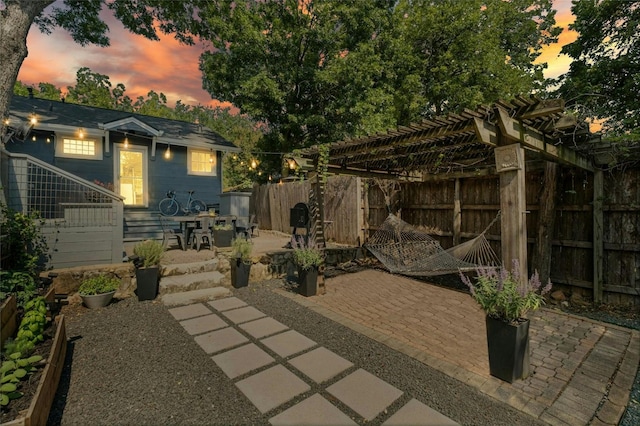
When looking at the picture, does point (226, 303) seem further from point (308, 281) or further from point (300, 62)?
point (300, 62)

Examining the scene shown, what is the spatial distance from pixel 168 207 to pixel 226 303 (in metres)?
5.77

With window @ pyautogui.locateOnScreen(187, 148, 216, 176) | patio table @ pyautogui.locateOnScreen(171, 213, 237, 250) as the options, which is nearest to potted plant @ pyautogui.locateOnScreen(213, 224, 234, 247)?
patio table @ pyautogui.locateOnScreen(171, 213, 237, 250)

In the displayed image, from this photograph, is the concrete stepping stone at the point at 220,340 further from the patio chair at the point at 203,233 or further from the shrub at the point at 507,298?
the patio chair at the point at 203,233

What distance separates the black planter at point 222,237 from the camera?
6145 millimetres

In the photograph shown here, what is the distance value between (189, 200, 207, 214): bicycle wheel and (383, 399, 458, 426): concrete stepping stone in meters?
8.32

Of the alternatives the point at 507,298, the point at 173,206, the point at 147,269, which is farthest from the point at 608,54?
the point at 173,206

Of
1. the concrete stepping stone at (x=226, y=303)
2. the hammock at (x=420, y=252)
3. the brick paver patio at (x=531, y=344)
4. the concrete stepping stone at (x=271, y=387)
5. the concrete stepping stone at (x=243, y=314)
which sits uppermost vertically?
the hammock at (x=420, y=252)

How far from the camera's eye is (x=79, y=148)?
7.67 metres

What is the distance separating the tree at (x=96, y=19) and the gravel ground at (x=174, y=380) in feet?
11.8

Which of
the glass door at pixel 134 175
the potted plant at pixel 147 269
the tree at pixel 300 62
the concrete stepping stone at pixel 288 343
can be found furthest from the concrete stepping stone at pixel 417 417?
the tree at pixel 300 62

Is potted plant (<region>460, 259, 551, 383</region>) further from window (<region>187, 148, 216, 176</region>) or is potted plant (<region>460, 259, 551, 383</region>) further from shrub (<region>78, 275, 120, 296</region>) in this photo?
window (<region>187, 148, 216, 176</region>)

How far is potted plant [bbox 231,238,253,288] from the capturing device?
4.87 meters

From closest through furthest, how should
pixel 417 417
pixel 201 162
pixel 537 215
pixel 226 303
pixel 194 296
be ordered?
1. pixel 417 417
2. pixel 226 303
3. pixel 194 296
4. pixel 537 215
5. pixel 201 162

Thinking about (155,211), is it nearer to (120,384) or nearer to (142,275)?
(142,275)
